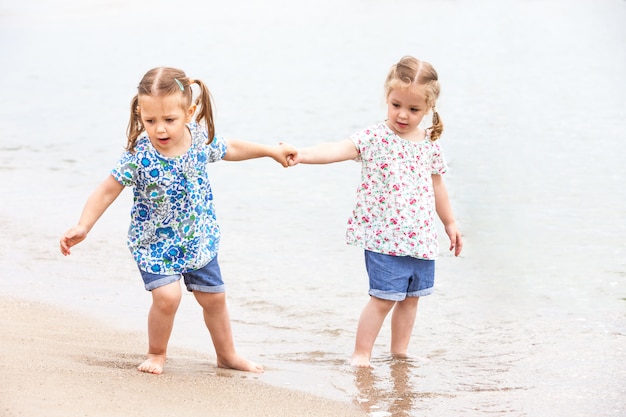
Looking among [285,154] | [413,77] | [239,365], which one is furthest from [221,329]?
[413,77]

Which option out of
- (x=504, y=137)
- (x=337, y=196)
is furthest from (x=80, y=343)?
(x=504, y=137)

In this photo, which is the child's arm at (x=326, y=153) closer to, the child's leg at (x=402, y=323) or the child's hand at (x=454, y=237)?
the child's hand at (x=454, y=237)

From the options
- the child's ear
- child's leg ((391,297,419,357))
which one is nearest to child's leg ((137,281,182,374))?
the child's ear

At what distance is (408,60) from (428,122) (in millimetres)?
449

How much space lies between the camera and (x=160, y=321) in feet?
14.2

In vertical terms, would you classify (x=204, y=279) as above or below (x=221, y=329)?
above

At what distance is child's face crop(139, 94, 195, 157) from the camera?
4195 millimetres

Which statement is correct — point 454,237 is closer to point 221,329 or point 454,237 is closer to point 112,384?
point 221,329

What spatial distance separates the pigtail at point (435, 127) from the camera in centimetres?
489

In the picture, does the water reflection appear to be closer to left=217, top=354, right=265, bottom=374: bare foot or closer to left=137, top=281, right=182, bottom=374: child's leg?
left=217, top=354, right=265, bottom=374: bare foot

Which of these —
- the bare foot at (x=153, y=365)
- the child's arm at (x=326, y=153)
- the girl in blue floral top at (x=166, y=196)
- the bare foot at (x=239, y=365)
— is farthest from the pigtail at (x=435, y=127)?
the bare foot at (x=153, y=365)

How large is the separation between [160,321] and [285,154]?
3.04 ft

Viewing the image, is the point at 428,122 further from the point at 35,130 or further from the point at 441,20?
the point at 441,20

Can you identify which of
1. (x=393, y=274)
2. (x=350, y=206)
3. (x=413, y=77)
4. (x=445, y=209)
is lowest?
(x=350, y=206)
